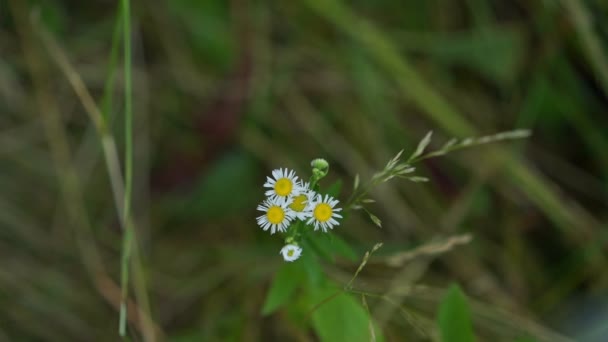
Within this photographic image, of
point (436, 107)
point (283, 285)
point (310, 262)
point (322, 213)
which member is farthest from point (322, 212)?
point (436, 107)

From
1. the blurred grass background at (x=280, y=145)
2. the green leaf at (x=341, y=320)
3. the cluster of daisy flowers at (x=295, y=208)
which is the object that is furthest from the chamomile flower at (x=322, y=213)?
the blurred grass background at (x=280, y=145)

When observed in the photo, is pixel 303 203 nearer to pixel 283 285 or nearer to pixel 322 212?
pixel 322 212

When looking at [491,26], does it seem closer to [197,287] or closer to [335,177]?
[335,177]

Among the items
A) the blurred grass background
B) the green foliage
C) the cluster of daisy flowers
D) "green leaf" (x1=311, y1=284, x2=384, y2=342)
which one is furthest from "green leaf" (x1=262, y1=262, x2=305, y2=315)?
the green foliage

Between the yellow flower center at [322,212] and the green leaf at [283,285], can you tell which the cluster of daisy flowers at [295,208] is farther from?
the green leaf at [283,285]

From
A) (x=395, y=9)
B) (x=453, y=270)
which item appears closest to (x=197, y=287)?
(x=453, y=270)

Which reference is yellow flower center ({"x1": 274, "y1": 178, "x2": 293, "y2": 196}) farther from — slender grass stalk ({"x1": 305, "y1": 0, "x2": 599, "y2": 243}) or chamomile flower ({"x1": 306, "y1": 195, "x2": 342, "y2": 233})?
slender grass stalk ({"x1": 305, "y1": 0, "x2": 599, "y2": 243})
